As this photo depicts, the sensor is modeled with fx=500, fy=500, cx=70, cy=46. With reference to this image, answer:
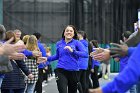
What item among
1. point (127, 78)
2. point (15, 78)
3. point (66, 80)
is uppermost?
point (127, 78)

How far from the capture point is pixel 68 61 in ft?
34.3

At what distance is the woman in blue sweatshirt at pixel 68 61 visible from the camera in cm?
1027

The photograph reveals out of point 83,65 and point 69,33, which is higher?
point 69,33

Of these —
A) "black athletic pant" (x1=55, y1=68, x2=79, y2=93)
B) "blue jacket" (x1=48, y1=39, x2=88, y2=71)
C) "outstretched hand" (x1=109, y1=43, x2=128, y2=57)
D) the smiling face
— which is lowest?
"black athletic pant" (x1=55, y1=68, x2=79, y2=93)

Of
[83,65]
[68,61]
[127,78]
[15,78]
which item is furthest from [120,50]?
[83,65]

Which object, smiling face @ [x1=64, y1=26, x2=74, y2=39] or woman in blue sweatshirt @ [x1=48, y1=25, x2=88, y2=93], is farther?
smiling face @ [x1=64, y1=26, x2=74, y2=39]

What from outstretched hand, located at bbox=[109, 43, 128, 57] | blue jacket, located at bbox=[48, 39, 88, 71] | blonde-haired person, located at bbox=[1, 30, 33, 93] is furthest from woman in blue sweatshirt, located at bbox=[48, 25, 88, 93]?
outstretched hand, located at bbox=[109, 43, 128, 57]

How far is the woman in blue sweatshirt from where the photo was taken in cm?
1027

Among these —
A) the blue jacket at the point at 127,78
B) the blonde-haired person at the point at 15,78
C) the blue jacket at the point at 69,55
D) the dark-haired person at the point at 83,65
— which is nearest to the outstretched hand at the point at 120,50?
the blue jacket at the point at 127,78

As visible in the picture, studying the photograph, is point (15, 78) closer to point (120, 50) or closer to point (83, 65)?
point (83, 65)

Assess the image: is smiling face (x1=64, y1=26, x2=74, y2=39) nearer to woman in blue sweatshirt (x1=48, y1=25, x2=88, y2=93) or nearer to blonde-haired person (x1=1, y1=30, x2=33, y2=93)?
woman in blue sweatshirt (x1=48, y1=25, x2=88, y2=93)

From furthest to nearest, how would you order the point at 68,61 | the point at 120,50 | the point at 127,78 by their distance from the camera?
1. the point at 68,61
2. the point at 120,50
3. the point at 127,78

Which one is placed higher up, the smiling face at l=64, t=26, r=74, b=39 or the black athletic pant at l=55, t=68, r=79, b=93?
the smiling face at l=64, t=26, r=74, b=39

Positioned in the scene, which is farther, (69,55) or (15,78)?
(69,55)
